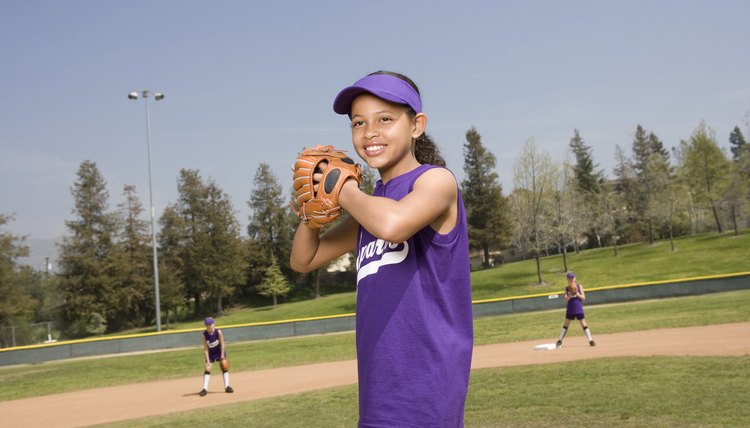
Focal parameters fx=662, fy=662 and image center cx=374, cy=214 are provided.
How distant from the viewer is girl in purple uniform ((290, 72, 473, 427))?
2.21 metres

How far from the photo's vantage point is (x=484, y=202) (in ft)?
251

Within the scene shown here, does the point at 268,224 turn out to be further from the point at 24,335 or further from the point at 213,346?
the point at 213,346

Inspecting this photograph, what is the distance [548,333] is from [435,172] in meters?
23.1

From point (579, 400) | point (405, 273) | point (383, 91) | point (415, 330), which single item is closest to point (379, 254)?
point (405, 273)

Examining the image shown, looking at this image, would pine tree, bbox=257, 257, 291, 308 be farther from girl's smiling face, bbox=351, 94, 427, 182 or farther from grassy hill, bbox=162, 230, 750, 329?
girl's smiling face, bbox=351, 94, 427, 182

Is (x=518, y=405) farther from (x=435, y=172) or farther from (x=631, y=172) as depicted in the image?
(x=631, y=172)

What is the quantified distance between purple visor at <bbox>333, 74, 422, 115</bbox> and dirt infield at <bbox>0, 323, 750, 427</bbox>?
44.6ft

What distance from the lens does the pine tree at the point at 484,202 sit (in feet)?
247

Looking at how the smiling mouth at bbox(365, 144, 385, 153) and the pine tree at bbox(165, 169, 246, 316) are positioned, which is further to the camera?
the pine tree at bbox(165, 169, 246, 316)

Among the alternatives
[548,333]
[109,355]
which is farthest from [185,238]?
[548,333]

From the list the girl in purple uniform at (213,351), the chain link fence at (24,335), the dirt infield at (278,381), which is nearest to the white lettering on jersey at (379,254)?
the dirt infield at (278,381)

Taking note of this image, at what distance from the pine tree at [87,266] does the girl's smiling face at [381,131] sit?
2449 inches

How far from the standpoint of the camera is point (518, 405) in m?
11.0

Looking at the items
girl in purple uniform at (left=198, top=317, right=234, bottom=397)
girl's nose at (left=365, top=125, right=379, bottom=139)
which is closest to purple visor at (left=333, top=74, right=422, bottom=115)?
girl's nose at (left=365, top=125, right=379, bottom=139)
